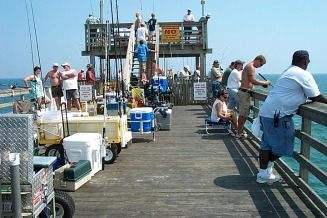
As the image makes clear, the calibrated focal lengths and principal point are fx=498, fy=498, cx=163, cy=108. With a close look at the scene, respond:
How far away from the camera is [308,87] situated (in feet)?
17.8

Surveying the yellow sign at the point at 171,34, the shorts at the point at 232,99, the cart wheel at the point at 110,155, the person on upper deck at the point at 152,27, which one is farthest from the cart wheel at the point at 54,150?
the yellow sign at the point at 171,34

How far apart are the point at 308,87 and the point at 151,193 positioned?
2.20 metres

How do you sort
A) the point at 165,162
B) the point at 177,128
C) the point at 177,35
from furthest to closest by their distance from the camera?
the point at 177,35 < the point at 177,128 < the point at 165,162

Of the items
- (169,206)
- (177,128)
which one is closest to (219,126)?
(177,128)

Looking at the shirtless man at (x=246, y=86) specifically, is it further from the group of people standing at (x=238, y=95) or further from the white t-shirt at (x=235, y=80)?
the white t-shirt at (x=235, y=80)

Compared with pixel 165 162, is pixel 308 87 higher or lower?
higher

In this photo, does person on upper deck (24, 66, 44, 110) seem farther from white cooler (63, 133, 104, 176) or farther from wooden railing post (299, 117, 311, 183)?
wooden railing post (299, 117, 311, 183)

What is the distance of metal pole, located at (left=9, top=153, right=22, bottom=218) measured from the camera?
11.4 ft

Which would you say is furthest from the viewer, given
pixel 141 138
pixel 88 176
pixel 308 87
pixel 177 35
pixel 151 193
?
pixel 177 35

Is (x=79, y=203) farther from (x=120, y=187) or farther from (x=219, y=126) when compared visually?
(x=219, y=126)

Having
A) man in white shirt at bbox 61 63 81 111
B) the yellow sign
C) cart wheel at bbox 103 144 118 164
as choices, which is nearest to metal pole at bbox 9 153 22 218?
cart wheel at bbox 103 144 118 164

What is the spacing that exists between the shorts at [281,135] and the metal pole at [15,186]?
3149 mm

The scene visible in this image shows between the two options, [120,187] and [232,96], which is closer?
[120,187]

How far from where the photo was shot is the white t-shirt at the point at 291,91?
543 centimetres
